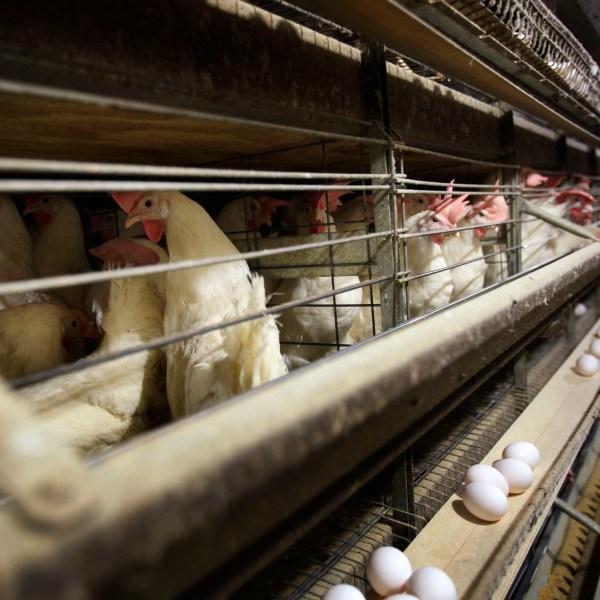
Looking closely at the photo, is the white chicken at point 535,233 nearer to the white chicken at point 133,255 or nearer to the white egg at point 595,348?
the white egg at point 595,348

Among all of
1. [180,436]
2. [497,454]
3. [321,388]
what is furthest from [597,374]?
[180,436]

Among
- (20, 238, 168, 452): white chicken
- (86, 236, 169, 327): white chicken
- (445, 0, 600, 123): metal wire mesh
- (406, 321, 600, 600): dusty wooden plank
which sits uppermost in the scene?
(445, 0, 600, 123): metal wire mesh

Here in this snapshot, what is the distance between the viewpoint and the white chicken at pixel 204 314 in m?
1.13

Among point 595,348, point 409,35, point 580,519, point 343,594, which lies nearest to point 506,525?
point 343,594

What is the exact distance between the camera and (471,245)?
231cm

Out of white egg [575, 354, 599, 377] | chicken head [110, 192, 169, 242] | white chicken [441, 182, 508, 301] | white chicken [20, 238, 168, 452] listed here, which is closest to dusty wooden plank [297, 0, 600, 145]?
chicken head [110, 192, 169, 242]

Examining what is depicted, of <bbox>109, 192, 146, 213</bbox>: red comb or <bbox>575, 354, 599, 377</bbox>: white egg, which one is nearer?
<bbox>109, 192, 146, 213</bbox>: red comb

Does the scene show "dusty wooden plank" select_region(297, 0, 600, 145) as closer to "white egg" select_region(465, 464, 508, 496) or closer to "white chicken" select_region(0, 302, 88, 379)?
"white egg" select_region(465, 464, 508, 496)

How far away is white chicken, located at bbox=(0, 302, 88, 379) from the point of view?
142 centimetres

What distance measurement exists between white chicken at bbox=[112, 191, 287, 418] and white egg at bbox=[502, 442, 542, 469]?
0.89 metres

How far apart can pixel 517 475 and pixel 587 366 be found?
1.30 metres

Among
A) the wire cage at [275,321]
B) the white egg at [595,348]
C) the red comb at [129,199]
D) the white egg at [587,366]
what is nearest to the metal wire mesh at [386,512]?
the wire cage at [275,321]

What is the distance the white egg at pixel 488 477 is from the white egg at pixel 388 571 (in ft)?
1.28

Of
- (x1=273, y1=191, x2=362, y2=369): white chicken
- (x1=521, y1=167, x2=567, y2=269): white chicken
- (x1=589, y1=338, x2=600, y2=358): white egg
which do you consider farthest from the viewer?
(x1=521, y1=167, x2=567, y2=269): white chicken
